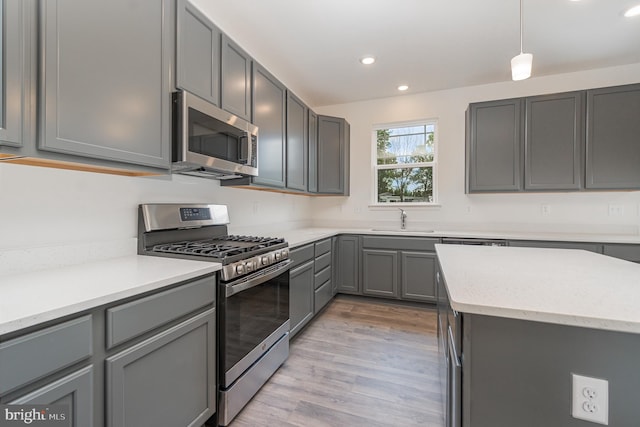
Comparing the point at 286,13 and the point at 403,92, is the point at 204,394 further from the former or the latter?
the point at 403,92

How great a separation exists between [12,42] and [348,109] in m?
3.66

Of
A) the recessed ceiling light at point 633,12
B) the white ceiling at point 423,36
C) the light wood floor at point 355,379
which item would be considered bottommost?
the light wood floor at point 355,379

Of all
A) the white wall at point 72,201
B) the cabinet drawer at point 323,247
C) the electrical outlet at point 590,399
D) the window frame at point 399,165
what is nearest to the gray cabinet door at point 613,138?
the window frame at point 399,165

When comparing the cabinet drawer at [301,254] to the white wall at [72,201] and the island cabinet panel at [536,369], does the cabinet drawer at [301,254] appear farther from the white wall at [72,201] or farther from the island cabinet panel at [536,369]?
the island cabinet panel at [536,369]

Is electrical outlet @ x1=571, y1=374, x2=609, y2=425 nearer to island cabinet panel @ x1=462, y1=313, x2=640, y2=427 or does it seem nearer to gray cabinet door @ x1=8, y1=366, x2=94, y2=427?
island cabinet panel @ x1=462, y1=313, x2=640, y2=427

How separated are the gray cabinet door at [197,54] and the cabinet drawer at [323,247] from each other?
165cm

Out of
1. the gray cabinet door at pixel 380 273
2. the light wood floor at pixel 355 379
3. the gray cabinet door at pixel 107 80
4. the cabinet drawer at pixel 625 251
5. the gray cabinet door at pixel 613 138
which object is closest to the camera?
the gray cabinet door at pixel 107 80

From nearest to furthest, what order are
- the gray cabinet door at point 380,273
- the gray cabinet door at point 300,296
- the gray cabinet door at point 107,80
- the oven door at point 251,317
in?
the gray cabinet door at point 107,80 → the oven door at point 251,317 → the gray cabinet door at point 300,296 → the gray cabinet door at point 380,273

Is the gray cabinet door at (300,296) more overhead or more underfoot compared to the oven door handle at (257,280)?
more underfoot

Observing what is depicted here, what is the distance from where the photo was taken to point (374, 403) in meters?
1.73

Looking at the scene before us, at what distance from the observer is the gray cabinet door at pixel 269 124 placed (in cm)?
236

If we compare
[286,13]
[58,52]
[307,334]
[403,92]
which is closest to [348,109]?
[403,92]

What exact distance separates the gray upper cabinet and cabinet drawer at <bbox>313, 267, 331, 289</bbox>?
1.06 metres

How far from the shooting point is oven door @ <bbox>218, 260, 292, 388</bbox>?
1503 mm
